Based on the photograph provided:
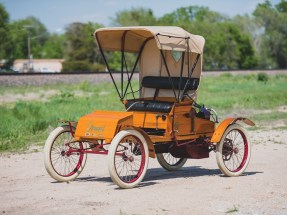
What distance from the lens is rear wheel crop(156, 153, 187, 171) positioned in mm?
13922

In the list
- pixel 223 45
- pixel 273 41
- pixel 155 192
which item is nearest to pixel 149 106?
pixel 155 192

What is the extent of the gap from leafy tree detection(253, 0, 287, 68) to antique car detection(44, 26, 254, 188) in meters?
122

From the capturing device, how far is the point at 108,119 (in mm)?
11719

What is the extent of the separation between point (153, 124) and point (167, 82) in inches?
44.5

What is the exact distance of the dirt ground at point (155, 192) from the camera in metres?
9.94

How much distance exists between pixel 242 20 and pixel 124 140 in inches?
5486

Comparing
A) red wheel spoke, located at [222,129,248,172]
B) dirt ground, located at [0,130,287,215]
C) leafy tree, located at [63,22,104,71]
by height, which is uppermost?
leafy tree, located at [63,22,104,71]

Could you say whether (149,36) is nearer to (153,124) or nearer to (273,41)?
(153,124)

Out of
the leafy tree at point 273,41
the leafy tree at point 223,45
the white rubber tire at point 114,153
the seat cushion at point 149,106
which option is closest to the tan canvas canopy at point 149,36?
the seat cushion at point 149,106

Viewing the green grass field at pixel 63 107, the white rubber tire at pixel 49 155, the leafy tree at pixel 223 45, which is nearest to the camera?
the white rubber tire at pixel 49 155

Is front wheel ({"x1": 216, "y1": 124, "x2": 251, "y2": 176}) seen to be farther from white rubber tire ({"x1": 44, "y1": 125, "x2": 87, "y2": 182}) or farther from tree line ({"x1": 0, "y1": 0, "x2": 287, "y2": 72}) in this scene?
tree line ({"x1": 0, "y1": 0, "x2": 287, "y2": 72})

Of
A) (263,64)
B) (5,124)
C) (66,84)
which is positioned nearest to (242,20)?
(263,64)

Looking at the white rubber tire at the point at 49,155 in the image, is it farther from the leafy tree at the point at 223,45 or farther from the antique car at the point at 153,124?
→ the leafy tree at the point at 223,45

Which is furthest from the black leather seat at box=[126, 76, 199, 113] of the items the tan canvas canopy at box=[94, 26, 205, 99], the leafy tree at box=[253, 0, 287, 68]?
the leafy tree at box=[253, 0, 287, 68]
